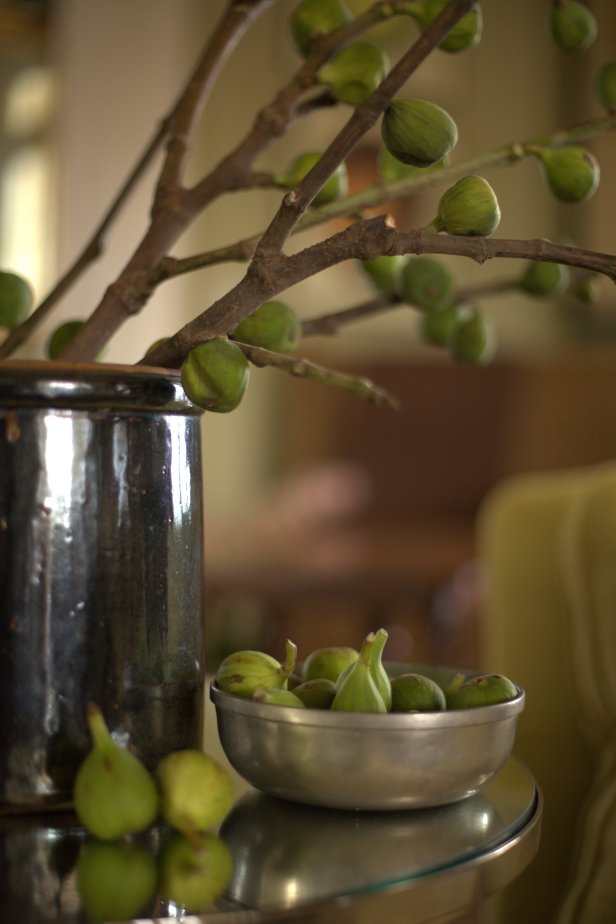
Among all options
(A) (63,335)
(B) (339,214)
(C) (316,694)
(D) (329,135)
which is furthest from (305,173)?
(D) (329,135)

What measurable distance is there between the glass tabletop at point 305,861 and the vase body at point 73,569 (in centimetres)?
3

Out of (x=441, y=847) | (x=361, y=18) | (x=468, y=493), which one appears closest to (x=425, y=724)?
(x=441, y=847)

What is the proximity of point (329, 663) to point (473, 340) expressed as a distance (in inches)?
7.5

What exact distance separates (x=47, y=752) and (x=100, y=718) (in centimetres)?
4

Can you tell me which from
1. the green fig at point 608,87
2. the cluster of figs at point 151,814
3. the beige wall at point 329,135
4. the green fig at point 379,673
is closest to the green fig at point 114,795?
the cluster of figs at point 151,814

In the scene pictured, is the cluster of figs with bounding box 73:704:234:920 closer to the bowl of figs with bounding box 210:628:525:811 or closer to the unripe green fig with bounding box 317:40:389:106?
the bowl of figs with bounding box 210:628:525:811

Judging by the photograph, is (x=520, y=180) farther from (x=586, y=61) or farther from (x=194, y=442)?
(x=194, y=442)

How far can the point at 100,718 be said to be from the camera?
0.39m

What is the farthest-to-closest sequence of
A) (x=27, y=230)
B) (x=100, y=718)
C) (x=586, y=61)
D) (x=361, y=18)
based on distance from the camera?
(x=586, y=61) → (x=27, y=230) → (x=361, y=18) → (x=100, y=718)

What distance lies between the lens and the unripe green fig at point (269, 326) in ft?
1.61

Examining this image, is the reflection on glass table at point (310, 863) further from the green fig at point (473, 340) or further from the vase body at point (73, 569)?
the green fig at point (473, 340)

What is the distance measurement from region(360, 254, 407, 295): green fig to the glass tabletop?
264mm

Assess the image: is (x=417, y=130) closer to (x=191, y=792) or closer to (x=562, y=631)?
(x=191, y=792)

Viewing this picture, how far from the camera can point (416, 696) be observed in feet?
1.46
